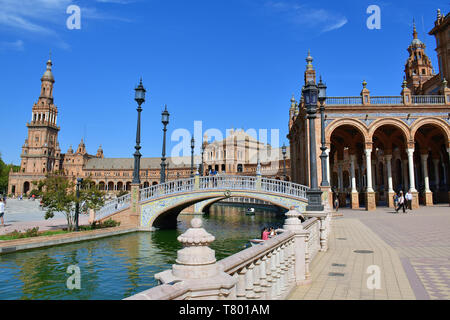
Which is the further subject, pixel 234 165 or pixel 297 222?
pixel 234 165

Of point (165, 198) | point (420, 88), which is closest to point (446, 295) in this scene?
point (165, 198)

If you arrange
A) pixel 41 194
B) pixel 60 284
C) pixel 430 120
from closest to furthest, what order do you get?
1. pixel 60 284
2. pixel 41 194
3. pixel 430 120

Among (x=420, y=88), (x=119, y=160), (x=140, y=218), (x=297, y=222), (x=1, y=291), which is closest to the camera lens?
(x=297, y=222)

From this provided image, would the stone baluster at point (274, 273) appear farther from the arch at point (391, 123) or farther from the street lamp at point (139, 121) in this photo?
the arch at point (391, 123)

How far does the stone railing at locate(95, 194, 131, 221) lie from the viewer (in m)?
21.8

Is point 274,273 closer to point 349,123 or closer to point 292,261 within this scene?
point 292,261

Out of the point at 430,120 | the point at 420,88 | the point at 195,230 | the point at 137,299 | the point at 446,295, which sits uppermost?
the point at 420,88

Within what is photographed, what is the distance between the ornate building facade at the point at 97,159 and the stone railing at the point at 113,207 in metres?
64.6

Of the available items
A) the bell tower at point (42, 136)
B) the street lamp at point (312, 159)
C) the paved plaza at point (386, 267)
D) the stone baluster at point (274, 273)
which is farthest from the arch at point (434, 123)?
the bell tower at point (42, 136)

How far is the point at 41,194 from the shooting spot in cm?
1750

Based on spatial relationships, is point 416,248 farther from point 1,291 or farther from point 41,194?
point 41,194

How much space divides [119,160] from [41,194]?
10684 cm

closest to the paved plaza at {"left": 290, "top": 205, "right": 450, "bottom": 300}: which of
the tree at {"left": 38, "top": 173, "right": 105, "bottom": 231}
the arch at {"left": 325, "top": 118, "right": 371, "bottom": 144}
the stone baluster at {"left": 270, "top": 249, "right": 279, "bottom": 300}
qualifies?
the stone baluster at {"left": 270, "top": 249, "right": 279, "bottom": 300}

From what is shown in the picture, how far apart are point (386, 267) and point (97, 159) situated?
123863 millimetres
